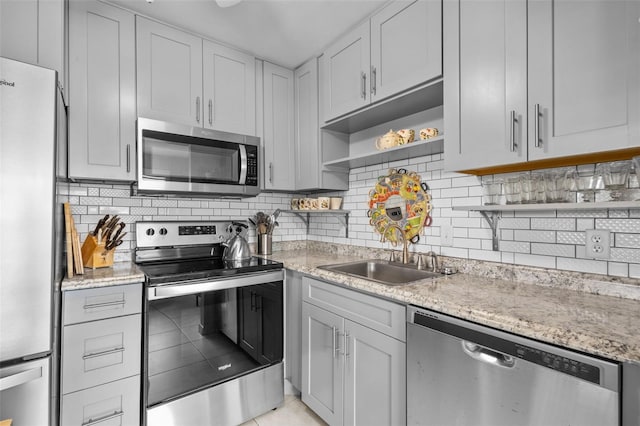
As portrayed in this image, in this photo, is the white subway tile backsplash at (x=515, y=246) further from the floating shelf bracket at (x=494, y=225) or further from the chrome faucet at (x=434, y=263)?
the chrome faucet at (x=434, y=263)

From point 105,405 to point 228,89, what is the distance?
208cm

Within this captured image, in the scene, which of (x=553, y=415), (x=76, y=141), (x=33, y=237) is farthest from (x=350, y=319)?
(x=76, y=141)

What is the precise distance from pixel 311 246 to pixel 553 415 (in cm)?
223

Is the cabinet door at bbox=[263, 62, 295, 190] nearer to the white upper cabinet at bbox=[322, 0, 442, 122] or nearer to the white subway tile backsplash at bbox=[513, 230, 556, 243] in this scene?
the white upper cabinet at bbox=[322, 0, 442, 122]

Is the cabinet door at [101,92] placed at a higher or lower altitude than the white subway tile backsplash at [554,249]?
higher

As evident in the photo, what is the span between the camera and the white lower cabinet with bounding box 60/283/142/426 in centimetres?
145

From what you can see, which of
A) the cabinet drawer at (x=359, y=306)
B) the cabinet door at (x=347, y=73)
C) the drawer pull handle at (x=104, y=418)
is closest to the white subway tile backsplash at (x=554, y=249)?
the cabinet drawer at (x=359, y=306)

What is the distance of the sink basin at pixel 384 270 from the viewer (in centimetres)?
192

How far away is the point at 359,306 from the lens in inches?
61.9

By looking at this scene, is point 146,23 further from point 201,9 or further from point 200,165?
point 200,165

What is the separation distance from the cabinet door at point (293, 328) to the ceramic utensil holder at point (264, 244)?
47 centimetres

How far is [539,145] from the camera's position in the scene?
1.24 m

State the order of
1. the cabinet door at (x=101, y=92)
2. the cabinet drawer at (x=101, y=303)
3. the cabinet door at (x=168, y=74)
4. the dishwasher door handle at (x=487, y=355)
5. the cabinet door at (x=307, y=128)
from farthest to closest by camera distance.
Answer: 1. the cabinet door at (x=307, y=128)
2. the cabinet door at (x=168, y=74)
3. the cabinet door at (x=101, y=92)
4. the cabinet drawer at (x=101, y=303)
5. the dishwasher door handle at (x=487, y=355)

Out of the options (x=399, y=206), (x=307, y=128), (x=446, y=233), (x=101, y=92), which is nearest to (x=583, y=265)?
(x=446, y=233)
